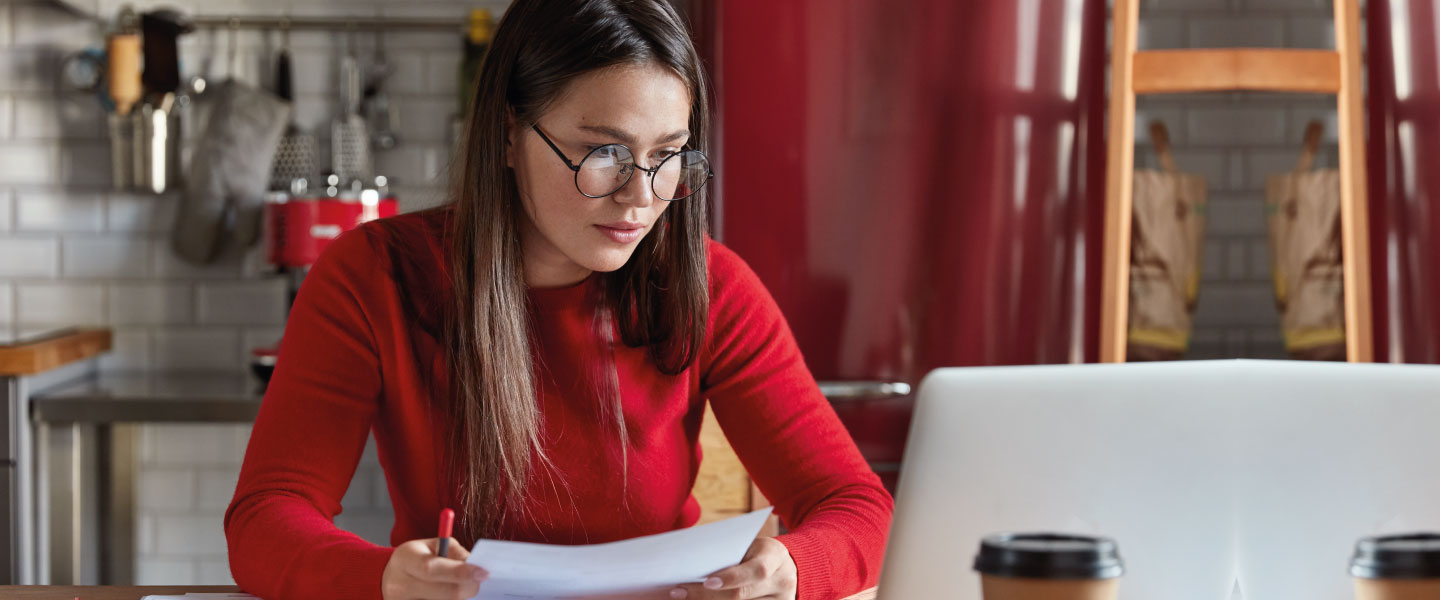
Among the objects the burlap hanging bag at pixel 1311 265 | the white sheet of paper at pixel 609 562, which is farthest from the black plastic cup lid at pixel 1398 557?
the burlap hanging bag at pixel 1311 265

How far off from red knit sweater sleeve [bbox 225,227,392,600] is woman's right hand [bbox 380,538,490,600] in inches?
2.2

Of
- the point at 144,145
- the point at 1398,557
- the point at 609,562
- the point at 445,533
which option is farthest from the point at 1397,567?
the point at 144,145

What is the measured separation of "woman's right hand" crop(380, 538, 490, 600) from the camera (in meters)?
0.89

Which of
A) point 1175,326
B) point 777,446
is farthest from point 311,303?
point 1175,326

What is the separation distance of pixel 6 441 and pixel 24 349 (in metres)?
0.17

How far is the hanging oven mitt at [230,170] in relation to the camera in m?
2.70

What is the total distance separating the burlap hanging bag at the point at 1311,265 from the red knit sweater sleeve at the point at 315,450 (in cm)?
155

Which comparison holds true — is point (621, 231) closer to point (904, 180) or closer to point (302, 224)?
point (904, 180)

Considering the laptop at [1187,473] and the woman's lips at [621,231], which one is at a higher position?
the woman's lips at [621,231]

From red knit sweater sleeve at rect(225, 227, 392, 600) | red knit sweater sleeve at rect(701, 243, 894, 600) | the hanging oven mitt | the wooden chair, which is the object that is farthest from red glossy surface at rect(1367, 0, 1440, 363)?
the hanging oven mitt

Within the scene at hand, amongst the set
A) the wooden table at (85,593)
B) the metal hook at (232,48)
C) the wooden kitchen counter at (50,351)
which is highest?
the metal hook at (232,48)

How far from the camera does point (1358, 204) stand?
1849mm

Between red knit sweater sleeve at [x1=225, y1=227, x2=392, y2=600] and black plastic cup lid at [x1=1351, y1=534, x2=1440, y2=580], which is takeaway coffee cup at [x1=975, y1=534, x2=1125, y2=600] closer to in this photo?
black plastic cup lid at [x1=1351, y1=534, x2=1440, y2=580]

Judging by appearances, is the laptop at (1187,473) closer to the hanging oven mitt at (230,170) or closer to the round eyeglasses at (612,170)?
the round eyeglasses at (612,170)
